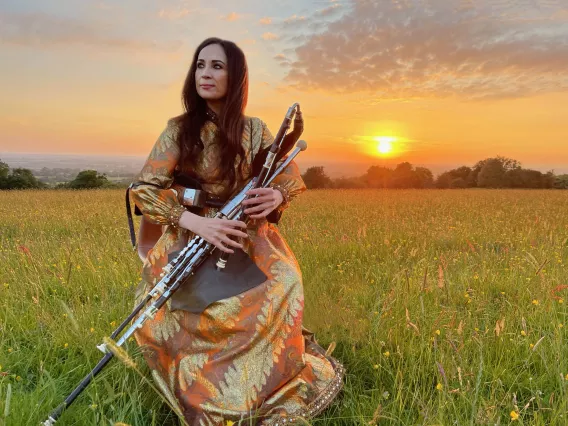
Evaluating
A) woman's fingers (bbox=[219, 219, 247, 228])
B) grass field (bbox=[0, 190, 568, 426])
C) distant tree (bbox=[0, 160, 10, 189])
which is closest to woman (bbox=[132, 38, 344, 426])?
woman's fingers (bbox=[219, 219, 247, 228])

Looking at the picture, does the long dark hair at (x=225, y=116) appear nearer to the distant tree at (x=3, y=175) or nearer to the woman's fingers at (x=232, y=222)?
the woman's fingers at (x=232, y=222)

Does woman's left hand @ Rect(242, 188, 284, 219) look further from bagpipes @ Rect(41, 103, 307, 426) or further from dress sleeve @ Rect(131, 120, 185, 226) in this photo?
dress sleeve @ Rect(131, 120, 185, 226)

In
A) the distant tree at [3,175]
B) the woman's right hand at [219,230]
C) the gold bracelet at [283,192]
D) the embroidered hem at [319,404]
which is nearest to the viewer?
the embroidered hem at [319,404]

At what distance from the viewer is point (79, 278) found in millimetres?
4230

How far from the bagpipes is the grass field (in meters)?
0.40

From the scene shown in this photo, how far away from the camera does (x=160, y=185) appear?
258cm

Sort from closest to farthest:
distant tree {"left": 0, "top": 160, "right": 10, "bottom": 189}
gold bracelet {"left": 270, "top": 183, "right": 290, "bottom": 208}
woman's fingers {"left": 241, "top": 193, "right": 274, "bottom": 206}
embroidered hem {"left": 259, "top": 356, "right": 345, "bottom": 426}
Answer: embroidered hem {"left": 259, "top": 356, "right": 345, "bottom": 426} < woman's fingers {"left": 241, "top": 193, "right": 274, "bottom": 206} < gold bracelet {"left": 270, "top": 183, "right": 290, "bottom": 208} < distant tree {"left": 0, "top": 160, "right": 10, "bottom": 189}

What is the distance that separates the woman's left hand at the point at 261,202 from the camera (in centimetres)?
242

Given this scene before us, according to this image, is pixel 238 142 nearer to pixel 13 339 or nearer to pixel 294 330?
pixel 294 330

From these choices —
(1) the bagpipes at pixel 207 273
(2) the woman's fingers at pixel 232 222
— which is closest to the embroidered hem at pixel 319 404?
(1) the bagpipes at pixel 207 273

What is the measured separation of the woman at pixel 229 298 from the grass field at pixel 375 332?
0.21 m

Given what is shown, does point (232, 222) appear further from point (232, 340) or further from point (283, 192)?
point (232, 340)

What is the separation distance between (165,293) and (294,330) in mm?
703

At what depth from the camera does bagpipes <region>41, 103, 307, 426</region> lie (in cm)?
233
